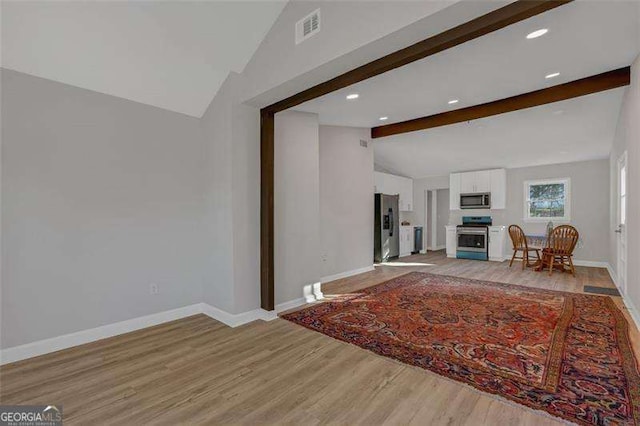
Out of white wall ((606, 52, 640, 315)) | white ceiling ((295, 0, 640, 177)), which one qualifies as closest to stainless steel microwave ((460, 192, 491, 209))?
white ceiling ((295, 0, 640, 177))

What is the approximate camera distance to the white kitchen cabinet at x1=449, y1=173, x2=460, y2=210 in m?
8.45

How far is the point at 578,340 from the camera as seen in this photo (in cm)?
283

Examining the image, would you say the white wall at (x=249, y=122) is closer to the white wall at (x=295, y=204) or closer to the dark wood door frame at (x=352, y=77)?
the dark wood door frame at (x=352, y=77)

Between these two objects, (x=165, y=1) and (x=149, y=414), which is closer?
(x=149, y=414)

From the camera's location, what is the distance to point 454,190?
27.9ft

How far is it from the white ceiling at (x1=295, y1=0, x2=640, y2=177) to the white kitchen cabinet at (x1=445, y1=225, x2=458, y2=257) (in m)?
2.04

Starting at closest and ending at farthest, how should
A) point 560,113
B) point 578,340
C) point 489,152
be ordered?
1. point 578,340
2. point 560,113
3. point 489,152

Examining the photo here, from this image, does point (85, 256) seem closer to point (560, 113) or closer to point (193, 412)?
point (193, 412)

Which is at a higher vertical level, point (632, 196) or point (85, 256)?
point (632, 196)

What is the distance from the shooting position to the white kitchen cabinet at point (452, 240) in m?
8.25

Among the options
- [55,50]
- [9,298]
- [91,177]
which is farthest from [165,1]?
[9,298]

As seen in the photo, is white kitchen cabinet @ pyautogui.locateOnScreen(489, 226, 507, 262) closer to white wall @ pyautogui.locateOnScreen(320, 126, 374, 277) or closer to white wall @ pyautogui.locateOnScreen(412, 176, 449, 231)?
white wall @ pyautogui.locateOnScreen(412, 176, 449, 231)

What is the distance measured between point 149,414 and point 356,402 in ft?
4.37

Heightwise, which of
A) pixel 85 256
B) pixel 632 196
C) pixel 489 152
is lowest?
pixel 85 256
